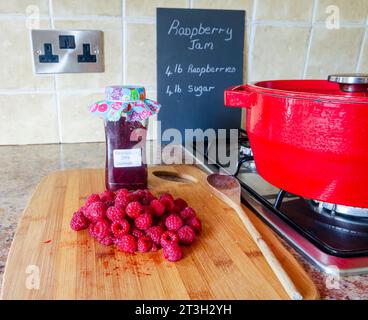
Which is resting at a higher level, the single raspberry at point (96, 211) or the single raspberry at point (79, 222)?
the single raspberry at point (96, 211)

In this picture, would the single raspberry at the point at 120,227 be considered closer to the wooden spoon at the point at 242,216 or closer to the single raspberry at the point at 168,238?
the single raspberry at the point at 168,238

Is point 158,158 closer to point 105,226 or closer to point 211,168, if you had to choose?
point 211,168

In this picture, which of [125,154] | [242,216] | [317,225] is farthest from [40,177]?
[317,225]

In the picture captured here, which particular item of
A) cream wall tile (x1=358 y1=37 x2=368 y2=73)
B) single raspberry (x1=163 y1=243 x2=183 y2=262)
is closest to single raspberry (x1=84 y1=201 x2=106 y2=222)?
single raspberry (x1=163 y1=243 x2=183 y2=262)

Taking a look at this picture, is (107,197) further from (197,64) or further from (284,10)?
(284,10)

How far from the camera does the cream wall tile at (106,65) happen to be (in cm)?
86

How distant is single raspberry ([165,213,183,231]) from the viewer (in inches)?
19.5

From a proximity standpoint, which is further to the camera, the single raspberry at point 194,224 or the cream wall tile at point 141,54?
the cream wall tile at point 141,54

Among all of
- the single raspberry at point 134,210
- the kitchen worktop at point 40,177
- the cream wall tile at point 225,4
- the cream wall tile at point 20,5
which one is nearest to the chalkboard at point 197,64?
Answer: the cream wall tile at point 225,4

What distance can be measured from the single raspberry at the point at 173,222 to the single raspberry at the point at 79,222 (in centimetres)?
12

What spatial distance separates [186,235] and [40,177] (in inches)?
15.2

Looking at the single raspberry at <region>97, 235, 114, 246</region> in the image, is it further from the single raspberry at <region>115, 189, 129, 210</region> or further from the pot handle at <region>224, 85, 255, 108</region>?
the pot handle at <region>224, 85, 255, 108</region>

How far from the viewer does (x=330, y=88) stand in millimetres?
666
